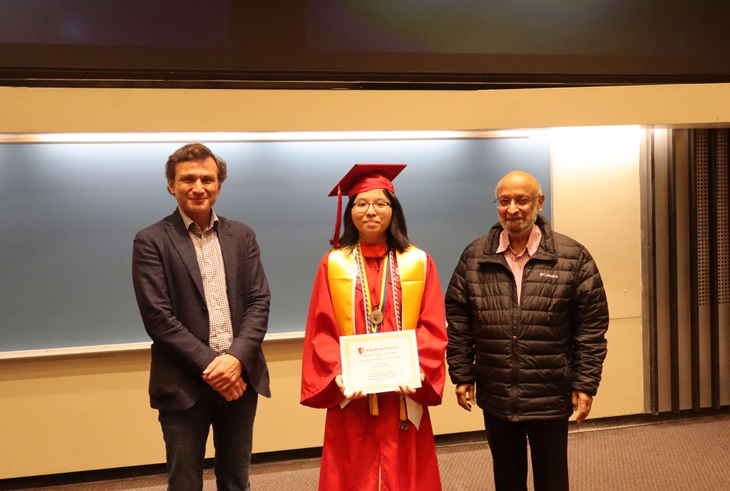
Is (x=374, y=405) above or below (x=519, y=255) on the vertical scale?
below

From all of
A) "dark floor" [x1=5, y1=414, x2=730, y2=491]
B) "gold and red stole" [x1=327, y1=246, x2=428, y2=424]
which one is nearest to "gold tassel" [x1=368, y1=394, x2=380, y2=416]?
"gold and red stole" [x1=327, y1=246, x2=428, y2=424]

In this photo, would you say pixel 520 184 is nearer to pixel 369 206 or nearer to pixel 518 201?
pixel 518 201

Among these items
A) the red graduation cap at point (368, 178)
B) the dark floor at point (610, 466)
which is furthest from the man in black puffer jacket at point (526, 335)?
the dark floor at point (610, 466)

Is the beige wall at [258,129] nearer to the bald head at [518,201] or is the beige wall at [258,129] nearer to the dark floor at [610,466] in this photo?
the dark floor at [610,466]

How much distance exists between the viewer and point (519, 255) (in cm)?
245

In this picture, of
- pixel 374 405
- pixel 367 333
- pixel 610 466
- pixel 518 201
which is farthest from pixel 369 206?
pixel 610 466

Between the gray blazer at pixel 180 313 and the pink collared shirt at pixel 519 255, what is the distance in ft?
3.36

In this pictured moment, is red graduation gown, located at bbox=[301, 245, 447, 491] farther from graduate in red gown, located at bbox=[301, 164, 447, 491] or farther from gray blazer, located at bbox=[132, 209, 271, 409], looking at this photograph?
gray blazer, located at bbox=[132, 209, 271, 409]

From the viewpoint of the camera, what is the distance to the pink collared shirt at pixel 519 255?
95.5 inches

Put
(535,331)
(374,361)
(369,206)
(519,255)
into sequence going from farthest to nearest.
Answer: (519,255), (535,331), (369,206), (374,361)

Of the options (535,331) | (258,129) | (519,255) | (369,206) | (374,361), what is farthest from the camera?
(258,129)

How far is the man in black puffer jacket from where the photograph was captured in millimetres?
2344

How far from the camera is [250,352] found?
222 cm

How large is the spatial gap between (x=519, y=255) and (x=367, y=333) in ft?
2.41
